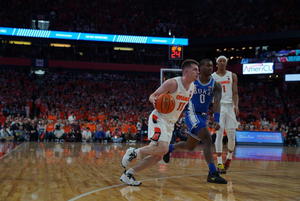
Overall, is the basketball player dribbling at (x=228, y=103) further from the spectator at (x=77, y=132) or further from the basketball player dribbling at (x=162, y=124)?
the spectator at (x=77, y=132)

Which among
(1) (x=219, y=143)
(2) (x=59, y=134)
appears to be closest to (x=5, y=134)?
(2) (x=59, y=134)

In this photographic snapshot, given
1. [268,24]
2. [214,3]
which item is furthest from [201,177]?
[214,3]

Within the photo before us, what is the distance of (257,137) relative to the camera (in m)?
22.0

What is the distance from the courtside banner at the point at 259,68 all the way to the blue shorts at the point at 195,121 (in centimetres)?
2917

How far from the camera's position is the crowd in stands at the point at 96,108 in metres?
20.3

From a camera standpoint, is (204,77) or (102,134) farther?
(102,134)

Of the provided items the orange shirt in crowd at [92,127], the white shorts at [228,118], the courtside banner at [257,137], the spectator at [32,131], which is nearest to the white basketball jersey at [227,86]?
the white shorts at [228,118]

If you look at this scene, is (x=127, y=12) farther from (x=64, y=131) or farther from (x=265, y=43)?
(x=64, y=131)

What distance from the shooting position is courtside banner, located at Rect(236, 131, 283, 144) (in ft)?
71.7

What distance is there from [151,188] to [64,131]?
52.2 feet

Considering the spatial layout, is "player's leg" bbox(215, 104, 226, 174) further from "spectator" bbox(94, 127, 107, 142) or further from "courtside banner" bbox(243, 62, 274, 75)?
"courtside banner" bbox(243, 62, 274, 75)

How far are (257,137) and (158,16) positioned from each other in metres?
23.3

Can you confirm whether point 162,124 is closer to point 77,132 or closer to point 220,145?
point 220,145

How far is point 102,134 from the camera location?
2061 centimetres
